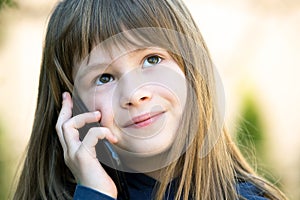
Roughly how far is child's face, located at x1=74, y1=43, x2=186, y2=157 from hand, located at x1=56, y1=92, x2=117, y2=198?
5cm

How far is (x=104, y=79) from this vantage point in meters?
2.73

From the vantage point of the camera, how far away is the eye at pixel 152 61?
2709 mm

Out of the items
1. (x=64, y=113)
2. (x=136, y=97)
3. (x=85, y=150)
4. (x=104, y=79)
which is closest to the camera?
(x=136, y=97)

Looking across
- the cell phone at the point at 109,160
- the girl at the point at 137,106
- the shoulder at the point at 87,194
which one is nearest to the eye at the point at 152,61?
the girl at the point at 137,106

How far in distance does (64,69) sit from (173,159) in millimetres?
511

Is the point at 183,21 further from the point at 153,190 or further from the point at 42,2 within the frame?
the point at 42,2

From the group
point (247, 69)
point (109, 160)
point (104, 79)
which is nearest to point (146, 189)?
point (109, 160)

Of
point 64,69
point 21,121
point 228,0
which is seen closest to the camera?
point 64,69

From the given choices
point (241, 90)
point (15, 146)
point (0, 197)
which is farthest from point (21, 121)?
point (241, 90)

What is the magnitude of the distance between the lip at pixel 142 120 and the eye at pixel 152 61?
0.17 metres

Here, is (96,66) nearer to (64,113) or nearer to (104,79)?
(104,79)

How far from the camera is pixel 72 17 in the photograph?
9.29ft

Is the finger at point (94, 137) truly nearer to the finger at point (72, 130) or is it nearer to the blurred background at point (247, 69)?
the finger at point (72, 130)

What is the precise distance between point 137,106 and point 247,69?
3743 millimetres
